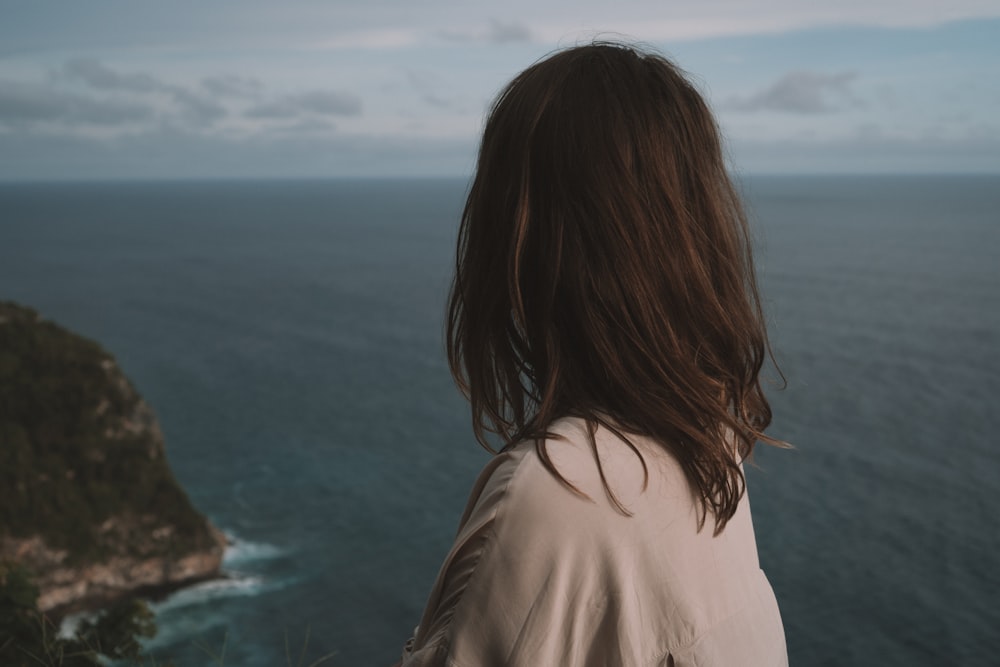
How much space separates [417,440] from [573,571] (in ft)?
151

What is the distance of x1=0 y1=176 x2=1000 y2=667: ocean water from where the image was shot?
30844mm

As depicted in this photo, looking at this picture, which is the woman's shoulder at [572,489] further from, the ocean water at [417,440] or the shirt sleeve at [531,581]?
the ocean water at [417,440]

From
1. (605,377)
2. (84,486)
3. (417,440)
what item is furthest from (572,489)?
(417,440)

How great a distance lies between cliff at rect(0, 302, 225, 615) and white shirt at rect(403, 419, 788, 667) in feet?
108

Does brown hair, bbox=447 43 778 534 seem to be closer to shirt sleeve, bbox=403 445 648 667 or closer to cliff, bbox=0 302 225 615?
shirt sleeve, bbox=403 445 648 667

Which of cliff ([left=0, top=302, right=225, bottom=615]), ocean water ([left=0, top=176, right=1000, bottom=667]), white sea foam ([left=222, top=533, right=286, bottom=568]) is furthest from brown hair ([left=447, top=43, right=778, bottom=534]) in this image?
white sea foam ([left=222, top=533, right=286, bottom=568])

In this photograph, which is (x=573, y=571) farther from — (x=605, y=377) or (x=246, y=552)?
(x=246, y=552)

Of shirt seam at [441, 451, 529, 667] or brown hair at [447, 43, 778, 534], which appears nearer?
shirt seam at [441, 451, 529, 667]

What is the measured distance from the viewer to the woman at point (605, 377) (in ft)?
4.14

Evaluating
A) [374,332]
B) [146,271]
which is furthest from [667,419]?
[146,271]

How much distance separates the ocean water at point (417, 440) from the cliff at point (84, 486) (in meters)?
1.93

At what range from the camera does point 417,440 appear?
4675 centimetres

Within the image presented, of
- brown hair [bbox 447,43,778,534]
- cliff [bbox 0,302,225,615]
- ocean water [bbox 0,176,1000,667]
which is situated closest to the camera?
brown hair [bbox 447,43,778,534]

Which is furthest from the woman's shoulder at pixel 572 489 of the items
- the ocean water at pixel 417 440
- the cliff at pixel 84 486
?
the cliff at pixel 84 486
